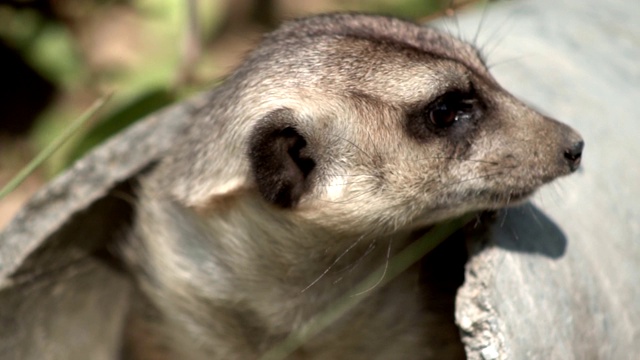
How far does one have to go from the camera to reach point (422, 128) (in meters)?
2.70

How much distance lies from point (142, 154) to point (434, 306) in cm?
110

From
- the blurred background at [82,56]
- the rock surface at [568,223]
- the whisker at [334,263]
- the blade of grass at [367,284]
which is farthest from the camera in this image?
the blurred background at [82,56]

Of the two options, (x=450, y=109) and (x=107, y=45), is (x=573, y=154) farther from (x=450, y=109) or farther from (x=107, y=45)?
(x=107, y=45)

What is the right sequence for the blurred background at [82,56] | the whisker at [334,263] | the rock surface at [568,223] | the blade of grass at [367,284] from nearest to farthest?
the rock surface at [568,223] → the whisker at [334,263] → the blade of grass at [367,284] → the blurred background at [82,56]

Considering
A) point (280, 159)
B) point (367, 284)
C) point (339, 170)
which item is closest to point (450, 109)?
point (339, 170)

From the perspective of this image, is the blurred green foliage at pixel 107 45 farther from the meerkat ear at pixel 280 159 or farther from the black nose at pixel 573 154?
the black nose at pixel 573 154

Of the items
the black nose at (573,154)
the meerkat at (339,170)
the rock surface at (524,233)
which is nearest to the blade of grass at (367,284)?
the meerkat at (339,170)

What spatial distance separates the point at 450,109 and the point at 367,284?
641mm

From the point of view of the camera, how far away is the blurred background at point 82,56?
16.3 feet

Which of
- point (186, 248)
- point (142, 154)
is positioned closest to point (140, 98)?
point (142, 154)

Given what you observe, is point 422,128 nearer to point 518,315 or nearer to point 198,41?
point 518,315

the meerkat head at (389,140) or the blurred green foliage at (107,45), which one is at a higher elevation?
the meerkat head at (389,140)

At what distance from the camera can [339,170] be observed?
2.72 m

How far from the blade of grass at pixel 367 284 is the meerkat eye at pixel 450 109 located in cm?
30
